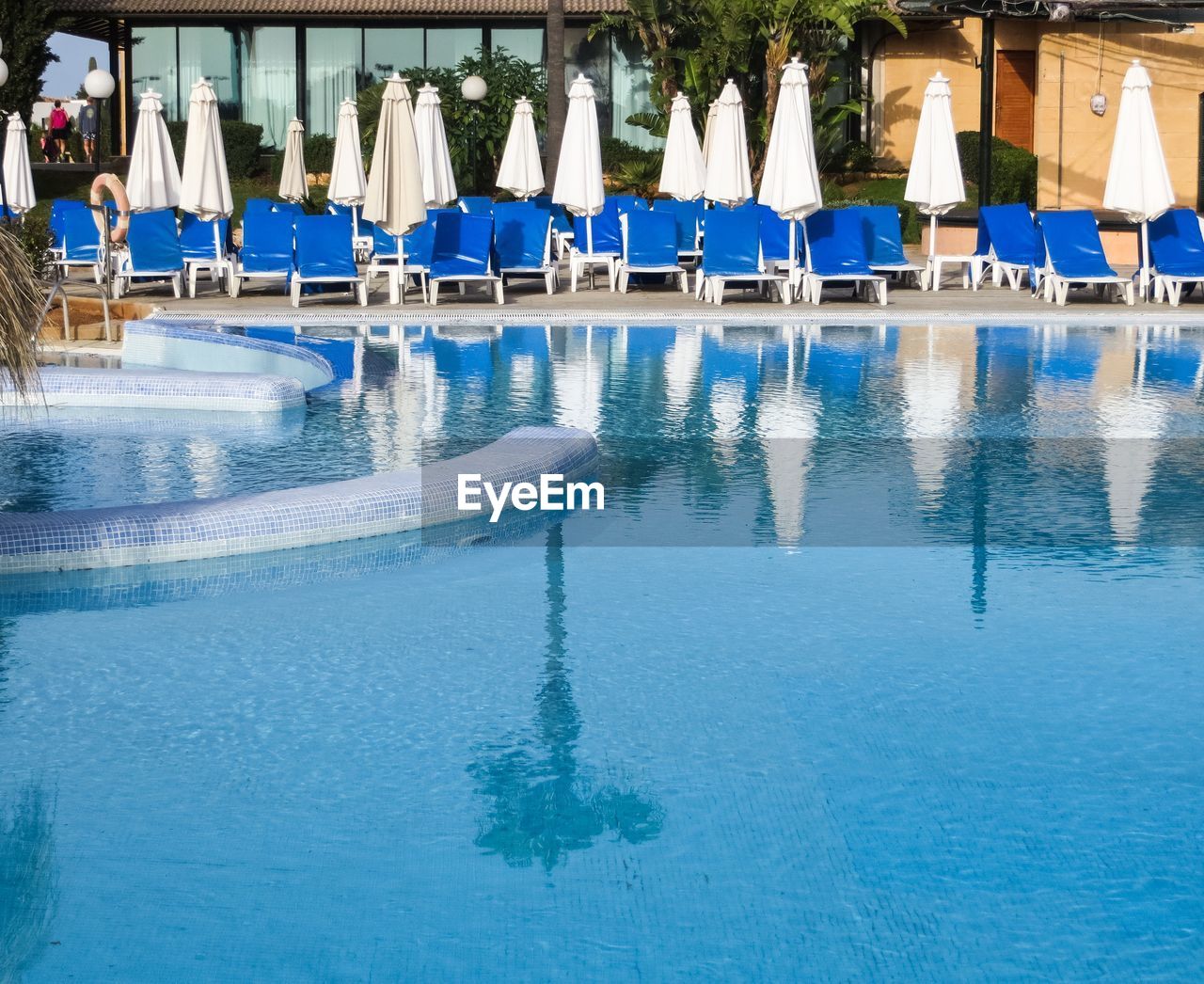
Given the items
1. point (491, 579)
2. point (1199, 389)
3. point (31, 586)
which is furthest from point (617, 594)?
point (1199, 389)

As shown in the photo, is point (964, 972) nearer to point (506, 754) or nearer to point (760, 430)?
point (506, 754)

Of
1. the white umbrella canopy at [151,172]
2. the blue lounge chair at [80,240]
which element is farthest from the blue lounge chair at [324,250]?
the blue lounge chair at [80,240]

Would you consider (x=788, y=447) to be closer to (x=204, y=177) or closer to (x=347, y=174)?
(x=204, y=177)

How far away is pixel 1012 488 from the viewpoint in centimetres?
812

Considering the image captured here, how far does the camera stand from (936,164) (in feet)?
58.7

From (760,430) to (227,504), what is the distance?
146 inches

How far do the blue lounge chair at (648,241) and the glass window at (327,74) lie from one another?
58.3ft

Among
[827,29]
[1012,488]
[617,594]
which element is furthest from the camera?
[827,29]

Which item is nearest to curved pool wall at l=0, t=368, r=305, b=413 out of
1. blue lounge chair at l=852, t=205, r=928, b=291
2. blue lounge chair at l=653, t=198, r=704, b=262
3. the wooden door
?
blue lounge chair at l=852, t=205, r=928, b=291

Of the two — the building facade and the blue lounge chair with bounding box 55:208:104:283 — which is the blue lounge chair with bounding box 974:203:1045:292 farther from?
the building facade

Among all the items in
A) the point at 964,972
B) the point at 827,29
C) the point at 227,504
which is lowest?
the point at 964,972

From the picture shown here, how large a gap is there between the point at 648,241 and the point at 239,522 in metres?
10.9

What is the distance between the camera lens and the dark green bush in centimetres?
2614

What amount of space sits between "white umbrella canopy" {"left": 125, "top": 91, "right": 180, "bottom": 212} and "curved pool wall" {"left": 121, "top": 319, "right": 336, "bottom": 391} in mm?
4947
